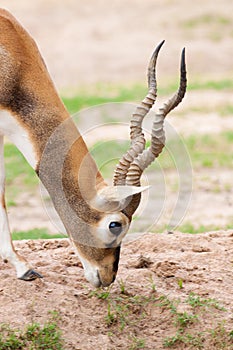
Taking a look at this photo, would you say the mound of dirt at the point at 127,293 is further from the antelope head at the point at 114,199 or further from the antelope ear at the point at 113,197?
the antelope ear at the point at 113,197

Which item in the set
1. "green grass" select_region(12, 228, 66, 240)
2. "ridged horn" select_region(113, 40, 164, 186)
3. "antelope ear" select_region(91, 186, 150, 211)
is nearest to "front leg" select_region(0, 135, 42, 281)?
"antelope ear" select_region(91, 186, 150, 211)

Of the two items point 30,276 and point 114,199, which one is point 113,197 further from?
point 30,276

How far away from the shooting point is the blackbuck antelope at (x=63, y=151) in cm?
543

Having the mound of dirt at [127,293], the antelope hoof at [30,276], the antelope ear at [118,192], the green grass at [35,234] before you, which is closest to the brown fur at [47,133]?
the antelope ear at [118,192]

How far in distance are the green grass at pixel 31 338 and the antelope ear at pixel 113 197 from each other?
84 cm

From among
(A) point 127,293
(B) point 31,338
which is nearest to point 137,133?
(A) point 127,293

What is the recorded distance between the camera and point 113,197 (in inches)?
211

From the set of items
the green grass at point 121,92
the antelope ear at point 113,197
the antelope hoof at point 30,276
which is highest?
the antelope ear at point 113,197

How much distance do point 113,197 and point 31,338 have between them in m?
1.01

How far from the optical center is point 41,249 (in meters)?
6.73

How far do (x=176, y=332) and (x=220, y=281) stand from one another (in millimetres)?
793

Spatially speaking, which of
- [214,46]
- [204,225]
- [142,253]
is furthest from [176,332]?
[214,46]

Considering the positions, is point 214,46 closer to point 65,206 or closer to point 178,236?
point 178,236

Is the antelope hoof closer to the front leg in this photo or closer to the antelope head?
the front leg
